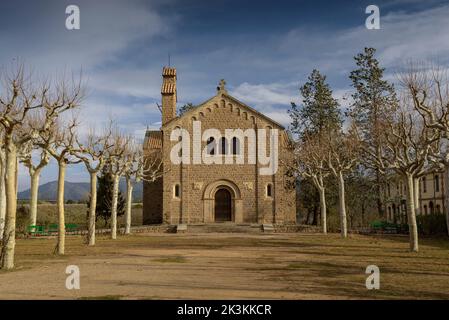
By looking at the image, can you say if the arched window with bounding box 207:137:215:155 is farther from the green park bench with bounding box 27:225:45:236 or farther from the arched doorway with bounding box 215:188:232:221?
the green park bench with bounding box 27:225:45:236

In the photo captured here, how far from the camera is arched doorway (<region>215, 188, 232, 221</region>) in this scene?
37.6 metres

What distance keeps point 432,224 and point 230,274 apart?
22.0 m

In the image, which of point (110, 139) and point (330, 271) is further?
point (110, 139)

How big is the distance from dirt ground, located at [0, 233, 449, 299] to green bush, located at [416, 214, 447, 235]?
10.8 metres

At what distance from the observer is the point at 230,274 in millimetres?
12211

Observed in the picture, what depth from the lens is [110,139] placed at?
2681 cm

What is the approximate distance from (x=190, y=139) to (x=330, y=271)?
2655 cm

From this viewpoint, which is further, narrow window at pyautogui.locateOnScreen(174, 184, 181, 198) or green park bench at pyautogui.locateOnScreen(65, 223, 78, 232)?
narrow window at pyautogui.locateOnScreen(174, 184, 181, 198)

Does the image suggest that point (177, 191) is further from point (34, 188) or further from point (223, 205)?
point (34, 188)

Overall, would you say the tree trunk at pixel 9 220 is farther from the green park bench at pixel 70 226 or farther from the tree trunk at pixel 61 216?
the green park bench at pixel 70 226

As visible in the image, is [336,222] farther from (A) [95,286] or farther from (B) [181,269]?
(A) [95,286]

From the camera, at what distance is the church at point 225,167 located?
37094mm

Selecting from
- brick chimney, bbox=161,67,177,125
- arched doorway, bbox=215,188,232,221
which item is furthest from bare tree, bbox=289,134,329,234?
brick chimney, bbox=161,67,177,125
